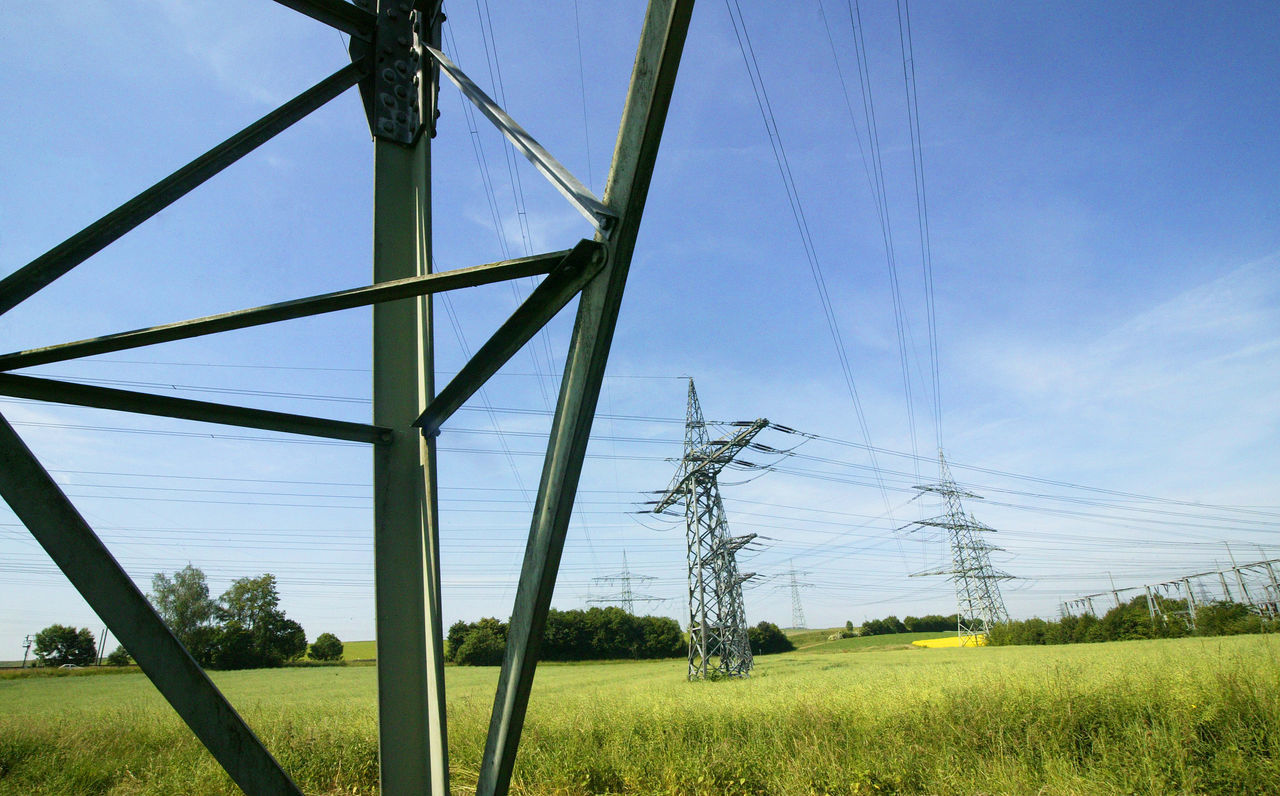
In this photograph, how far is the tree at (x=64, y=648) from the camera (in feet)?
80.2

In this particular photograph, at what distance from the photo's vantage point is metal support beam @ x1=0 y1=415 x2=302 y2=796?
6.02 ft

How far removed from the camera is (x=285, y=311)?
7.22 feet

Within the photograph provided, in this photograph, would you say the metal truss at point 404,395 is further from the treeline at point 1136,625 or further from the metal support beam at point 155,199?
the treeline at point 1136,625

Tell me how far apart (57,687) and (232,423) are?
2333 centimetres

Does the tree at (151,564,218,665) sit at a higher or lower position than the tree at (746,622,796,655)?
higher

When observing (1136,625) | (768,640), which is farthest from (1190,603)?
(768,640)

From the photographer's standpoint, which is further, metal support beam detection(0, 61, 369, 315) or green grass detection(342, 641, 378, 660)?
green grass detection(342, 641, 378, 660)

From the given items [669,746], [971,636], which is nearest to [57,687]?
[669,746]

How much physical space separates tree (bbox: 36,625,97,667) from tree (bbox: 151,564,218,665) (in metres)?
11.8

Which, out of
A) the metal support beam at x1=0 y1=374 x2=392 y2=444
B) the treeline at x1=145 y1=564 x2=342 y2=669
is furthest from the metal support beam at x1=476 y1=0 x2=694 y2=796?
the treeline at x1=145 y1=564 x2=342 y2=669

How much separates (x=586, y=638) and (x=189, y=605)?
2455 centimetres

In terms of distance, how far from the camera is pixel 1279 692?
6758mm

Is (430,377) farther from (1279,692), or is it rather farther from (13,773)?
(1279,692)

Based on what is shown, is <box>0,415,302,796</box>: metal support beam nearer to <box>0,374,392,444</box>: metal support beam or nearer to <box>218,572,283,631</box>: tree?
<box>0,374,392,444</box>: metal support beam
